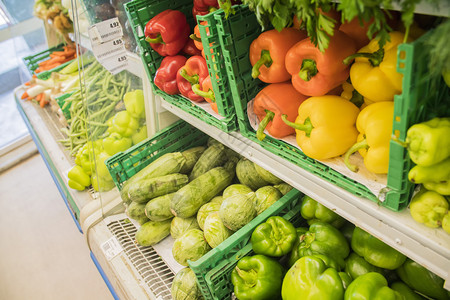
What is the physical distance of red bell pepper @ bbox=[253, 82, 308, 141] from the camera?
3.69ft

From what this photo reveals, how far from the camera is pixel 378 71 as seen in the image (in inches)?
33.4

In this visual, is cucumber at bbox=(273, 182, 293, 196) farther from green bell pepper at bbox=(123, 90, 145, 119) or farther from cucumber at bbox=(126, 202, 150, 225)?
green bell pepper at bbox=(123, 90, 145, 119)

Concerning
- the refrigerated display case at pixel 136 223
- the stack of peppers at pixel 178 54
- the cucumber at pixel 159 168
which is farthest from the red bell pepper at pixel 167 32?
the cucumber at pixel 159 168

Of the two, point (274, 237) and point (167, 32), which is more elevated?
point (167, 32)

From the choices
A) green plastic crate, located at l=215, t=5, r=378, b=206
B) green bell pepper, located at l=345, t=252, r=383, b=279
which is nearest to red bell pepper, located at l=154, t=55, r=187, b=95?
green plastic crate, located at l=215, t=5, r=378, b=206

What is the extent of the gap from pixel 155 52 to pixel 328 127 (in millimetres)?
1011

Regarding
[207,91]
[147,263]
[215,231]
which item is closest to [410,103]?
[207,91]

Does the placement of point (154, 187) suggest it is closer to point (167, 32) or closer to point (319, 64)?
point (167, 32)

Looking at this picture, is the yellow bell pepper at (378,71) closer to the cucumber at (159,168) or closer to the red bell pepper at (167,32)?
the red bell pepper at (167,32)

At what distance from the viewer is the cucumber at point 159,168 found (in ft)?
5.74

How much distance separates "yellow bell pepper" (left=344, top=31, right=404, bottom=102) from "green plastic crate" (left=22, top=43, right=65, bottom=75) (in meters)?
3.58

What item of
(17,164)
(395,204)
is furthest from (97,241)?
(17,164)

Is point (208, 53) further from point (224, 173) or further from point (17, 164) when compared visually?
point (17, 164)

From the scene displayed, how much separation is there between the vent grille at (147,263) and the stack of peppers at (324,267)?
45cm
